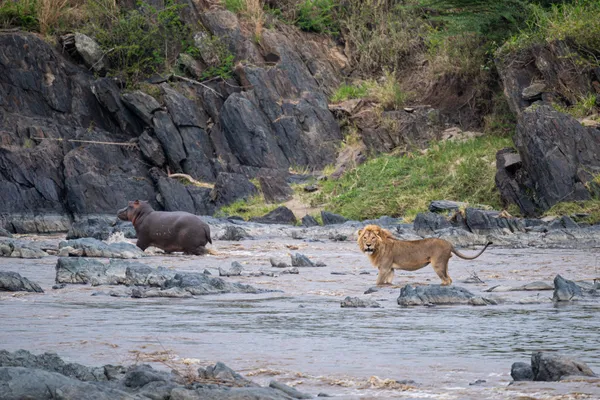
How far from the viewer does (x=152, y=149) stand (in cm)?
2919

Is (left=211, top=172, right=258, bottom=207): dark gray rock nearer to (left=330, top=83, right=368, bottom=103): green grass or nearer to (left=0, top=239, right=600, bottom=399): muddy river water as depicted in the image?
(left=330, top=83, right=368, bottom=103): green grass

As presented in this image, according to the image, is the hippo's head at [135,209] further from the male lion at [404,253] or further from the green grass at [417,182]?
the green grass at [417,182]

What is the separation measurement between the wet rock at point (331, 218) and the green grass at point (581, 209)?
17.3 feet

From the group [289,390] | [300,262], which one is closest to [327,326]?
[289,390]

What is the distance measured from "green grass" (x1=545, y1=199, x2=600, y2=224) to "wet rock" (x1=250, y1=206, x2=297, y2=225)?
23.1 feet

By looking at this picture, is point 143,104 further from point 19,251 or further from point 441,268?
point 441,268

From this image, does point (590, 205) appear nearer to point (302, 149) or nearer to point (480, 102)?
point (480, 102)

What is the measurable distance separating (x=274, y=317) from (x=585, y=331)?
106 inches

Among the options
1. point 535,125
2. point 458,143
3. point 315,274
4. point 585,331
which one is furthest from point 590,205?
point 585,331

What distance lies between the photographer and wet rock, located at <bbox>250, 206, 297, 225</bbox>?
25.1 meters

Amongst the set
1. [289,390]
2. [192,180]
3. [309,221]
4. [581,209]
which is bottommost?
[309,221]

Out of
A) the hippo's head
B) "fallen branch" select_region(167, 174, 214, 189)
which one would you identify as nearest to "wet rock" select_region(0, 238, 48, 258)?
the hippo's head

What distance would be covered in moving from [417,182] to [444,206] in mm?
2802

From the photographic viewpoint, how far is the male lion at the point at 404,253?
11711 millimetres
